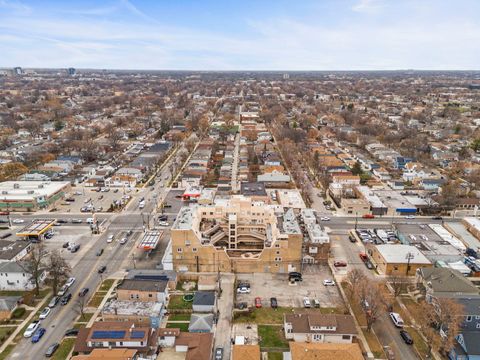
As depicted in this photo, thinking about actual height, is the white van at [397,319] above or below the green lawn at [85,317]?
above

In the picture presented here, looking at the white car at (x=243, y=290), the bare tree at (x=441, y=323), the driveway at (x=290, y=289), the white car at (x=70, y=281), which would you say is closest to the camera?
the bare tree at (x=441, y=323)

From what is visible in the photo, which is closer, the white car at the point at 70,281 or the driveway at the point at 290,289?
the driveway at the point at 290,289

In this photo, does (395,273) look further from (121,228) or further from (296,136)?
(296,136)

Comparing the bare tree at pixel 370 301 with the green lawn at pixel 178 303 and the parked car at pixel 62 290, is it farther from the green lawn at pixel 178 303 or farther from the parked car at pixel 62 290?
the parked car at pixel 62 290

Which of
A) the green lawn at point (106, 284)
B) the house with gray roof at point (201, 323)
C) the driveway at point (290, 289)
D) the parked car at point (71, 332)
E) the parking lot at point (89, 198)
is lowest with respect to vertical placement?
the parking lot at point (89, 198)

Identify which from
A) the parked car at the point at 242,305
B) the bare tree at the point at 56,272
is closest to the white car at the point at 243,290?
the parked car at the point at 242,305

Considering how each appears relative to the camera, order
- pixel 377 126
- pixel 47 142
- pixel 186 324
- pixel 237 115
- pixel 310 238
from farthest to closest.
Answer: pixel 237 115 → pixel 377 126 → pixel 47 142 → pixel 310 238 → pixel 186 324

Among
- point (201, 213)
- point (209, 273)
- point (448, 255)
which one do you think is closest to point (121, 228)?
point (201, 213)

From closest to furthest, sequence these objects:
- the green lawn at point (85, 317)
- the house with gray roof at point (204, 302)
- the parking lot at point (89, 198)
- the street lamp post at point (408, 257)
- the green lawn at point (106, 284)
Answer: the green lawn at point (85, 317), the house with gray roof at point (204, 302), the green lawn at point (106, 284), the street lamp post at point (408, 257), the parking lot at point (89, 198)
